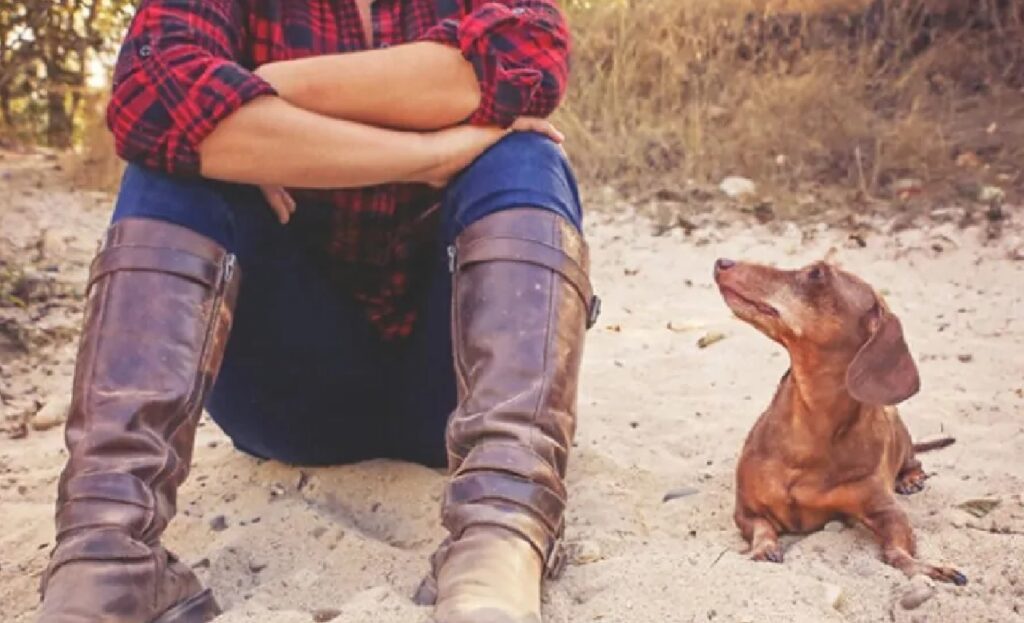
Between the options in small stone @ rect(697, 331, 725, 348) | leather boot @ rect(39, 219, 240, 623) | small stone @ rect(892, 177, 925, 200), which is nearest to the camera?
leather boot @ rect(39, 219, 240, 623)

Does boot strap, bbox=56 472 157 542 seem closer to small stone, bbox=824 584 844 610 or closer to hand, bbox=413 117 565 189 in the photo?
hand, bbox=413 117 565 189

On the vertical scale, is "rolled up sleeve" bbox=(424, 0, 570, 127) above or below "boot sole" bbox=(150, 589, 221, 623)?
above

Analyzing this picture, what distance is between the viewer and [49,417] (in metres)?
3.07

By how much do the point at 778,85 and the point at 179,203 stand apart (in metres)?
4.26

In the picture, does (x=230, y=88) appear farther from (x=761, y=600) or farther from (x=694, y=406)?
(x=694, y=406)

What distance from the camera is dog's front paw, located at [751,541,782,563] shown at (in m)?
1.96

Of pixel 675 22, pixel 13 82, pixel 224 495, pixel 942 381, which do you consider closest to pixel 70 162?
pixel 13 82

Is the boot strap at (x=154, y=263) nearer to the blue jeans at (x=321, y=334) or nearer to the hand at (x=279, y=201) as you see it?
the blue jeans at (x=321, y=334)

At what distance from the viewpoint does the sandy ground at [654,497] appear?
177 centimetres

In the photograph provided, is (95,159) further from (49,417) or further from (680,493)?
(680,493)

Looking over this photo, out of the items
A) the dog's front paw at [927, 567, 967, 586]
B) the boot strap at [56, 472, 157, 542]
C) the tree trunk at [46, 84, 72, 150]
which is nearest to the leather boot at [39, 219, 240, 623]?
the boot strap at [56, 472, 157, 542]

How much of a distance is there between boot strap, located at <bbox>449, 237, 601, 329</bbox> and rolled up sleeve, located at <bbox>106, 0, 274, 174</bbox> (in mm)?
366

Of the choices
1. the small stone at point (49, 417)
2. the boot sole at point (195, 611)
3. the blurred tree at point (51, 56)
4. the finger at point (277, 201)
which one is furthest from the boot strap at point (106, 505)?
the blurred tree at point (51, 56)

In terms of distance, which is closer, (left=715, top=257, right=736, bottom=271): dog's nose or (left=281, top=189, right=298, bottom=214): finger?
(left=281, top=189, right=298, bottom=214): finger
